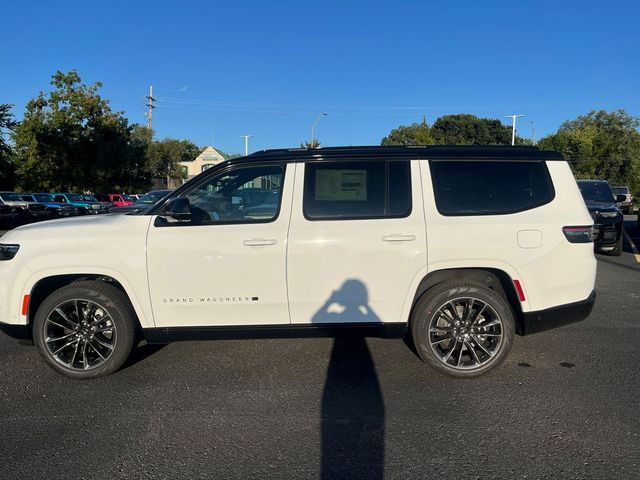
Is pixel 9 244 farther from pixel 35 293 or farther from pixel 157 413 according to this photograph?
pixel 157 413

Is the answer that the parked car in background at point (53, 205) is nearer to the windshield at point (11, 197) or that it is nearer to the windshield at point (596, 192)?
the windshield at point (11, 197)

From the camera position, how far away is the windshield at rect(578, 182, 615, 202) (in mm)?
11445

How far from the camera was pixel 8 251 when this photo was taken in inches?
160

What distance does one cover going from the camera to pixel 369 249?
396cm

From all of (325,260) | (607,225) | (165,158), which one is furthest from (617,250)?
(165,158)

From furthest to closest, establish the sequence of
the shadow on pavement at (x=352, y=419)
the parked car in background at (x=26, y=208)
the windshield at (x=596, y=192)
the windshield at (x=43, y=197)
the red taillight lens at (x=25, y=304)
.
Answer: the windshield at (x=43, y=197) < the parked car in background at (x=26, y=208) < the windshield at (x=596, y=192) < the red taillight lens at (x=25, y=304) < the shadow on pavement at (x=352, y=419)

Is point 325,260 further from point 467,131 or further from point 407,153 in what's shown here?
point 467,131

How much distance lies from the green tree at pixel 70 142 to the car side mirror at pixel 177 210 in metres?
35.0

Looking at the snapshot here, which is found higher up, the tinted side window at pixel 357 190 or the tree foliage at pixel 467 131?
the tree foliage at pixel 467 131

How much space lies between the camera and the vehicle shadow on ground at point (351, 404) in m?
2.93

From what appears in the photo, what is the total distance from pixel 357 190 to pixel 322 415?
1851mm

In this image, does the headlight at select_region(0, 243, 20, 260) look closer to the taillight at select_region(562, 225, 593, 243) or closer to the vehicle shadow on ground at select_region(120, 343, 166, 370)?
→ the vehicle shadow on ground at select_region(120, 343, 166, 370)

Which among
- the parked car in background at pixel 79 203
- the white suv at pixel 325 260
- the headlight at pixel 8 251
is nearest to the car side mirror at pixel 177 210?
the white suv at pixel 325 260

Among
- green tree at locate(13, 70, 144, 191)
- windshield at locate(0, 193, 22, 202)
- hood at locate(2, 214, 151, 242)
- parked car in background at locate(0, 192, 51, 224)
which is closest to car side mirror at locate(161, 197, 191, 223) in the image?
hood at locate(2, 214, 151, 242)
